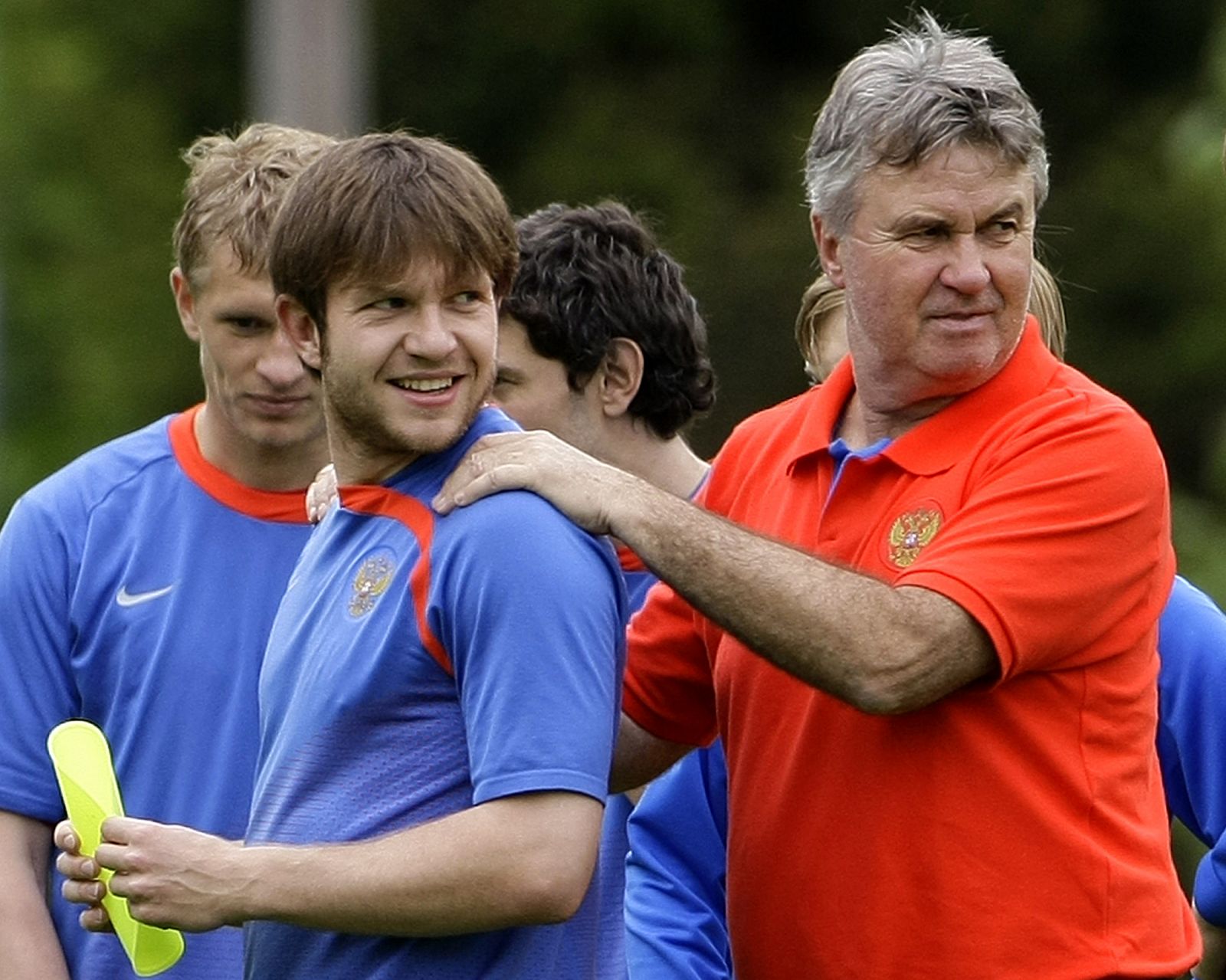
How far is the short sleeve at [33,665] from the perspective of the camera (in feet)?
13.0

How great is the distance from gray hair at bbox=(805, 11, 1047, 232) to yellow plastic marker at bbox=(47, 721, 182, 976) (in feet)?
4.53

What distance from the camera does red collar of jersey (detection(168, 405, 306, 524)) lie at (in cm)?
411

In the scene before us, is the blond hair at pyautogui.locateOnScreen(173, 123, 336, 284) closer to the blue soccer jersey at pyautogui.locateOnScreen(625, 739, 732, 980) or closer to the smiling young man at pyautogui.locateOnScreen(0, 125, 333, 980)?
the smiling young man at pyautogui.locateOnScreen(0, 125, 333, 980)

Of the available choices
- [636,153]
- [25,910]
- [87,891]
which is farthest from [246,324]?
[636,153]

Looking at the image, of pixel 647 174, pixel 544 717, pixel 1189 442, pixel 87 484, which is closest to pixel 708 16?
pixel 647 174

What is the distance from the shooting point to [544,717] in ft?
9.61

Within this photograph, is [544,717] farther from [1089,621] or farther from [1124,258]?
[1124,258]

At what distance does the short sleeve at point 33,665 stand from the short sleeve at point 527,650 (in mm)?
1207

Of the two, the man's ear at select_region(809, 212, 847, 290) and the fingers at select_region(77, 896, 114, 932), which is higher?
the man's ear at select_region(809, 212, 847, 290)

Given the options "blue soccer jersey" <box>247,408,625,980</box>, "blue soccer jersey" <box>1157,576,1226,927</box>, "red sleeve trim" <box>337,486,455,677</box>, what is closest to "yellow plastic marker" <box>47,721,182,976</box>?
"blue soccer jersey" <box>247,408,625,980</box>

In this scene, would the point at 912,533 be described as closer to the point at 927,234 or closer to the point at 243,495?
the point at 927,234

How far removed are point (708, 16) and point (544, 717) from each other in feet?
39.7

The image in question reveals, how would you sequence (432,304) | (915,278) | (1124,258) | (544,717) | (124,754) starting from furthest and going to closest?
1. (1124,258)
2. (124,754)
3. (915,278)
4. (432,304)
5. (544,717)

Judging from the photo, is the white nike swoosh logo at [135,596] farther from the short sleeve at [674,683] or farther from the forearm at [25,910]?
the short sleeve at [674,683]
